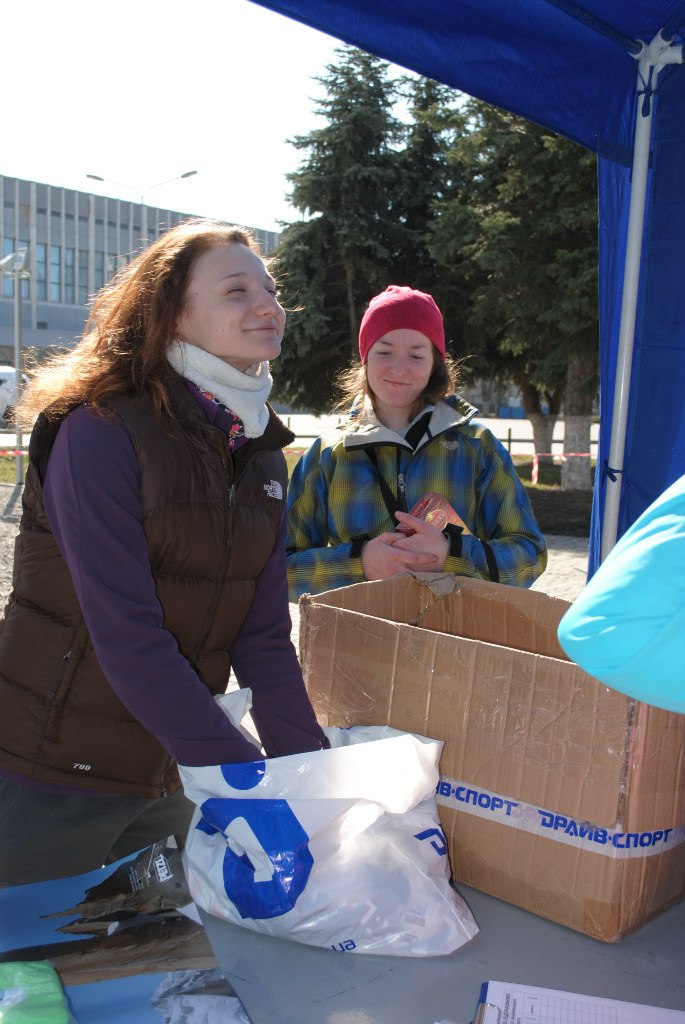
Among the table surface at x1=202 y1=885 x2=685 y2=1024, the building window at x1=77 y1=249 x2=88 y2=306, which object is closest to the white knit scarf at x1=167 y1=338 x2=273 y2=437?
the table surface at x1=202 y1=885 x2=685 y2=1024

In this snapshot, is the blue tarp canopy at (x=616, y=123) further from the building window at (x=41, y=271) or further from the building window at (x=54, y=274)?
the building window at (x=54, y=274)

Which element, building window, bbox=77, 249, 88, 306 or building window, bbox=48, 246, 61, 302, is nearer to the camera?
building window, bbox=48, 246, 61, 302

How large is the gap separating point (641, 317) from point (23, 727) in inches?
87.0

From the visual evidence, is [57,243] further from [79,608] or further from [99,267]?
[79,608]

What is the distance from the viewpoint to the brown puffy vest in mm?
1898

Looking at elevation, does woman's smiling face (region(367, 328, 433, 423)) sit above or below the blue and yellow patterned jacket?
above

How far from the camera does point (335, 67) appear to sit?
56.8 feet

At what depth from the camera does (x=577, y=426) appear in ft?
49.7

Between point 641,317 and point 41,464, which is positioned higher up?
point 641,317

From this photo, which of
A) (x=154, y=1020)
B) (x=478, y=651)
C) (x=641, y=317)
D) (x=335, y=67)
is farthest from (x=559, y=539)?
(x=335, y=67)

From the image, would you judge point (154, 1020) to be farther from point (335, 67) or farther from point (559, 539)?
point (335, 67)

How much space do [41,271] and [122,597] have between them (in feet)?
198

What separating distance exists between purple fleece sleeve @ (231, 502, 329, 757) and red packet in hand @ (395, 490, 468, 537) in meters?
0.58

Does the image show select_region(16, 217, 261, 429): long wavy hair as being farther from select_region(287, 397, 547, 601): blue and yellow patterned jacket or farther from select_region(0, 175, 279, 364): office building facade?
select_region(0, 175, 279, 364): office building facade
